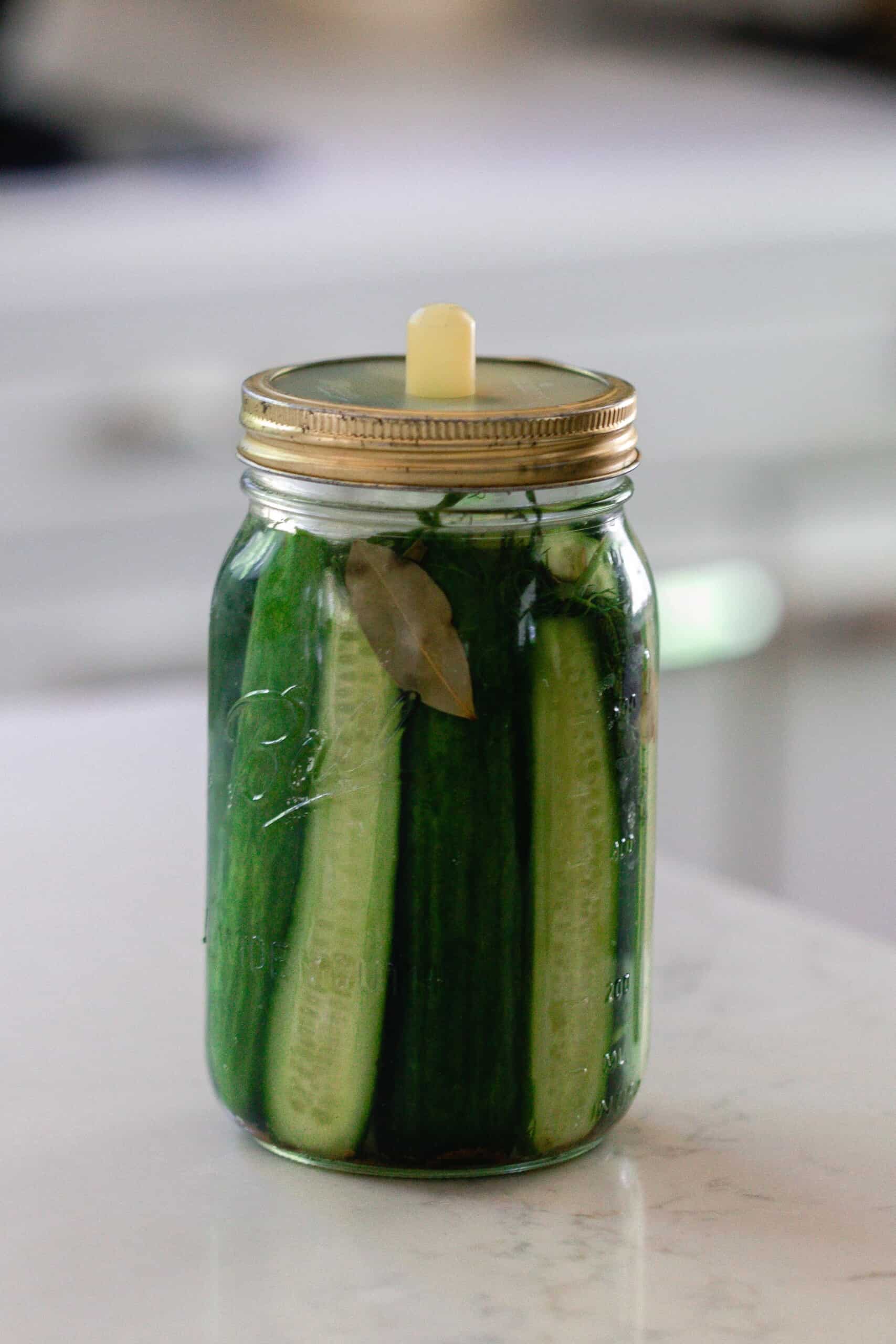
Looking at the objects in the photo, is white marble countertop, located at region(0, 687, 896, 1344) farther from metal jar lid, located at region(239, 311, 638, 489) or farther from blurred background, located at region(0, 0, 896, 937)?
blurred background, located at region(0, 0, 896, 937)

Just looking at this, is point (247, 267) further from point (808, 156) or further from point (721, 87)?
point (721, 87)

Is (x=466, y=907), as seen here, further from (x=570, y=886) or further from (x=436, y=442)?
(x=436, y=442)

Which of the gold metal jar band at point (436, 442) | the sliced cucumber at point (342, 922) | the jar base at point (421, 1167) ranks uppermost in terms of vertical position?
the gold metal jar band at point (436, 442)

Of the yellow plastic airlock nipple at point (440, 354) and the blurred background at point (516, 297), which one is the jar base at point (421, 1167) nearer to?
the yellow plastic airlock nipple at point (440, 354)

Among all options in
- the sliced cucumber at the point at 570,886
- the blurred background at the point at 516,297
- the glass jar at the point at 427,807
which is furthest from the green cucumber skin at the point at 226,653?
the blurred background at the point at 516,297

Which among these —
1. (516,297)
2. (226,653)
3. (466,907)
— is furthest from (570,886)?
(516,297)

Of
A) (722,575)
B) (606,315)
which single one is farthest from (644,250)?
(722,575)
